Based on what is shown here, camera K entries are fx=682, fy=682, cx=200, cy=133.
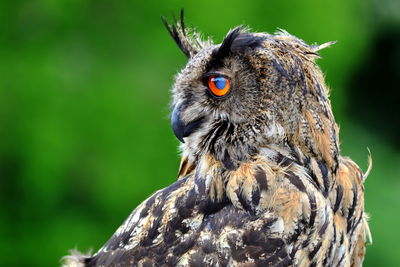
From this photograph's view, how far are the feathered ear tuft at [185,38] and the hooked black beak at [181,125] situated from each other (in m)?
0.44

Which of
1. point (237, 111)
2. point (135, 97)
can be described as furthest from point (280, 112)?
point (135, 97)

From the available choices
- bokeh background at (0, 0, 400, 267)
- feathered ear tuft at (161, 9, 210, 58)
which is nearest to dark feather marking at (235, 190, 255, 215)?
feathered ear tuft at (161, 9, 210, 58)

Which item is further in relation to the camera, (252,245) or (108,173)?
(108,173)

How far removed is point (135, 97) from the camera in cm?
728

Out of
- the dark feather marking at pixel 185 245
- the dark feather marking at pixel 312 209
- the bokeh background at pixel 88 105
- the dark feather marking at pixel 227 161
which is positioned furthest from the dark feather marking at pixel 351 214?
the bokeh background at pixel 88 105

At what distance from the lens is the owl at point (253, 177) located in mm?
2777

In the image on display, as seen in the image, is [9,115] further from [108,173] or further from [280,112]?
[280,112]

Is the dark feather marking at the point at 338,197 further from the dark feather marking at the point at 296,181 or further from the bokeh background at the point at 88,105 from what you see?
the bokeh background at the point at 88,105

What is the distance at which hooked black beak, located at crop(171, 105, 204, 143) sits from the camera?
305cm

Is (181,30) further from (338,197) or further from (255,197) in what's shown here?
(338,197)

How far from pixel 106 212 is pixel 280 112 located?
501 cm

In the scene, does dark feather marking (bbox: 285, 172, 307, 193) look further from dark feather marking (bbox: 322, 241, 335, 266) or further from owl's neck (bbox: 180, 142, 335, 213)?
dark feather marking (bbox: 322, 241, 335, 266)

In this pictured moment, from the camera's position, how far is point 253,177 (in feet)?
9.43

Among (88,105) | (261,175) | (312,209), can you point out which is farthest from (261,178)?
(88,105)
